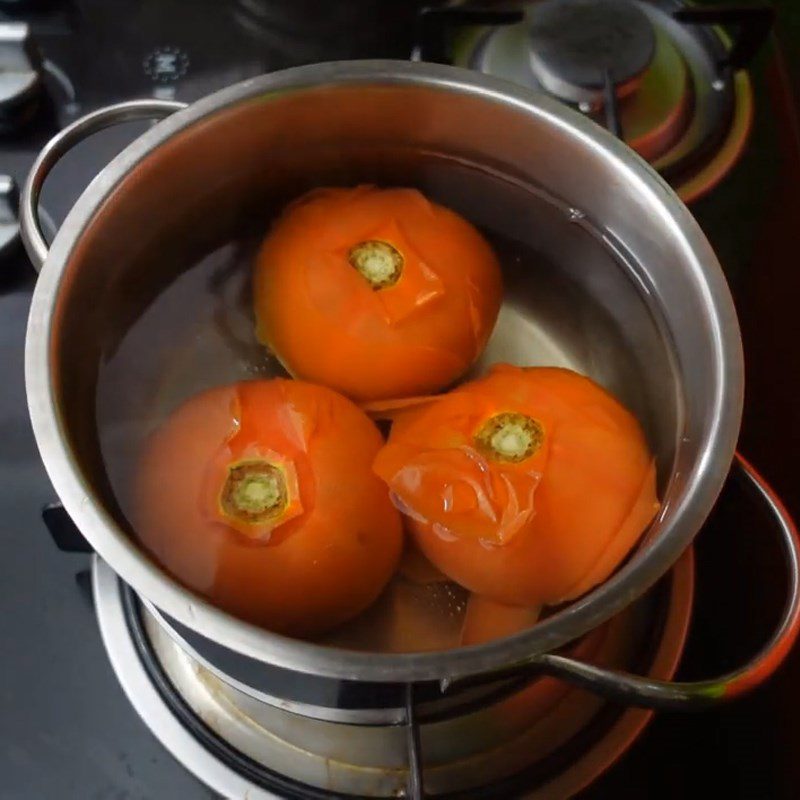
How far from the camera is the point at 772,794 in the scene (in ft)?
2.19

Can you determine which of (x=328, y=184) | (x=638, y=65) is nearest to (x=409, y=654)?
(x=328, y=184)

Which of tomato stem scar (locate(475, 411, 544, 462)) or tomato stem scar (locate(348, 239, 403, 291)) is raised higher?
tomato stem scar (locate(348, 239, 403, 291))

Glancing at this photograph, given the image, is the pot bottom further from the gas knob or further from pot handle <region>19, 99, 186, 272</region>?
the gas knob

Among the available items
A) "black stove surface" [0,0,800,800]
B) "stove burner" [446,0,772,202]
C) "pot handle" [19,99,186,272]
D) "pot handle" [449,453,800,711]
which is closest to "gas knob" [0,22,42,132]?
"black stove surface" [0,0,800,800]

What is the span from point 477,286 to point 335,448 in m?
0.16

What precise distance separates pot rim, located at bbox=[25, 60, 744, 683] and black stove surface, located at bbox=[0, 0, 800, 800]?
0.22 meters

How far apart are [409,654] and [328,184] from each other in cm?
39

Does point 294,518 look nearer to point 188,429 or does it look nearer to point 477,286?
point 188,429

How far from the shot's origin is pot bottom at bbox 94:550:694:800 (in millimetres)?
600

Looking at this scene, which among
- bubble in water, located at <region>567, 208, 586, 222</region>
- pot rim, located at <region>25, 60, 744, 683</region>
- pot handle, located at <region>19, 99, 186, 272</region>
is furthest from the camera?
bubble in water, located at <region>567, 208, 586, 222</region>

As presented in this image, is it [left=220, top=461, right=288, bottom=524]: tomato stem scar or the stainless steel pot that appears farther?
[left=220, top=461, right=288, bottom=524]: tomato stem scar

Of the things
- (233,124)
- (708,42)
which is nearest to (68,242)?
(233,124)

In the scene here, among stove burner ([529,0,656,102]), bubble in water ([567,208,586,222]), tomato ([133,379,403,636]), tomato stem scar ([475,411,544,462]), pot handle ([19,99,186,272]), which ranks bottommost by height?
tomato ([133,379,403,636])

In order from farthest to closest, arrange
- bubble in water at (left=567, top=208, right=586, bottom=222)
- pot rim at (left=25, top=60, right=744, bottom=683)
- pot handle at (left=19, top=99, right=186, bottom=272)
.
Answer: bubble in water at (left=567, top=208, right=586, bottom=222) → pot handle at (left=19, top=99, right=186, bottom=272) → pot rim at (left=25, top=60, right=744, bottom=683)
